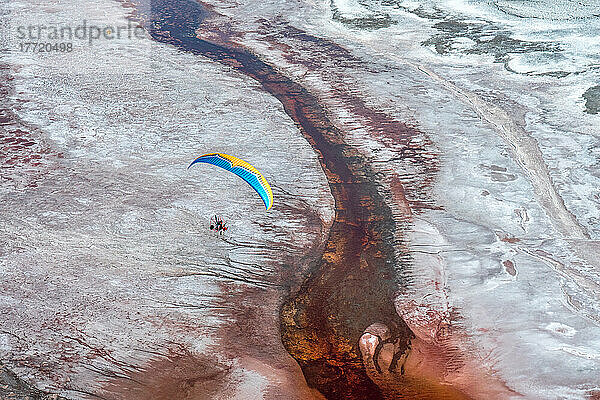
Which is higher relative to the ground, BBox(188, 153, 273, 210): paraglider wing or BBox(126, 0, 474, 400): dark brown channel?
BBox(188, 153, 273, 210): paraglider wing

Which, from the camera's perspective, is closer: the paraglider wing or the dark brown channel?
the dark brown channel

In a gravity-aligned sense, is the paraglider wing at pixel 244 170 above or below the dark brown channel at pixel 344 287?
above

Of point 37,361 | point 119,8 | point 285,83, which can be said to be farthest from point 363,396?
point 119,8

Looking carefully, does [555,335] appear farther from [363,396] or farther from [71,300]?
[71,300]

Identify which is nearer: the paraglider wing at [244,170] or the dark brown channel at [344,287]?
the dark brown channel at [344,287]
